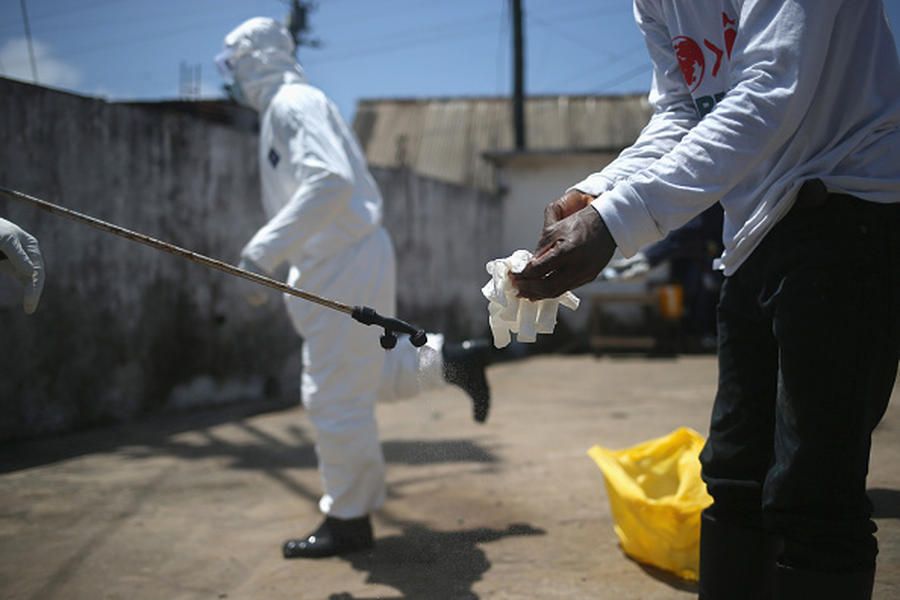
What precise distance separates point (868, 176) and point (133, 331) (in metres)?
5.19

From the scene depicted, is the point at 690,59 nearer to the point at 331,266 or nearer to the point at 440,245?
the point at 331,266

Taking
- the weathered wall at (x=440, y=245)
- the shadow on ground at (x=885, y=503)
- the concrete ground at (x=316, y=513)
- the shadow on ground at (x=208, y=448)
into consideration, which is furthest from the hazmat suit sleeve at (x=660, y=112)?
the weathered wall at (x=440, y=245)

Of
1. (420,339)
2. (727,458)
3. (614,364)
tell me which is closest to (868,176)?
(727,458)

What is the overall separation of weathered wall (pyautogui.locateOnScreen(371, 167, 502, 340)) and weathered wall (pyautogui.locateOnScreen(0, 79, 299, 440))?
269cm

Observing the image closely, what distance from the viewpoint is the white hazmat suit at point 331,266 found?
2629 millimetres

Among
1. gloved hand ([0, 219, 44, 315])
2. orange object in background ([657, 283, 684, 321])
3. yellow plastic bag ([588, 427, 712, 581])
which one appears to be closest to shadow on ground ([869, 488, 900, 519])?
yellow plastic bag ([588, 427, 712, 581])

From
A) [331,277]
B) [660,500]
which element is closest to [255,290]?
[331,277]

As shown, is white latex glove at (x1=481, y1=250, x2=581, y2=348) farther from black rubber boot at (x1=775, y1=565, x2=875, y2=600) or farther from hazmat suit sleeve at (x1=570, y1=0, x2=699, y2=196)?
black rubber boot at (x1=775, y1=565, x2=875, y2=600)

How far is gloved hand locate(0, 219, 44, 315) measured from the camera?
1.81 m

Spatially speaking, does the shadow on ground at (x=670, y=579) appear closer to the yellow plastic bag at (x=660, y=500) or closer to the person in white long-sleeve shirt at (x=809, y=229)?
the yellow plastic bag at (x=660, y=500)

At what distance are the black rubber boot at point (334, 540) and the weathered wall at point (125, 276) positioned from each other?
2661 millimetres

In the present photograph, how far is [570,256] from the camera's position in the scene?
127 centimetres

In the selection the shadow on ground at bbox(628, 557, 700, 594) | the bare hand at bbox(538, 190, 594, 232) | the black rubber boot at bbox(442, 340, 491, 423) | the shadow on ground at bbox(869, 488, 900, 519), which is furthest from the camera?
the black rubber boot at bbox(442, 340, 491, 423)

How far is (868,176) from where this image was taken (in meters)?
1.32
